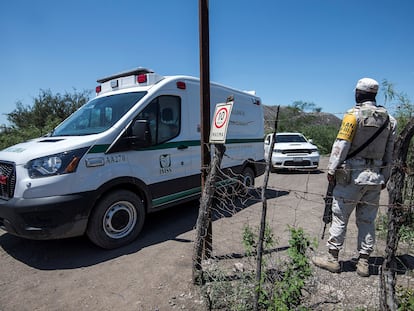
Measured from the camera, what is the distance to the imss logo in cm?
410

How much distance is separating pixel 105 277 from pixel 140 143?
1.74 m

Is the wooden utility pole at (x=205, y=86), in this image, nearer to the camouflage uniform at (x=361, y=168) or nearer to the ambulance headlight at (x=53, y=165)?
the camouflage uniform at (x=361, y=168)

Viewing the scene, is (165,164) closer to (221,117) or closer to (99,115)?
(99,115)

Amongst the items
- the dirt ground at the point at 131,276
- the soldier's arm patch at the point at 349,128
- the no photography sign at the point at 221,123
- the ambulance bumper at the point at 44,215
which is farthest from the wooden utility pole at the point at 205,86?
the ambulance bumper at the point at 44,215

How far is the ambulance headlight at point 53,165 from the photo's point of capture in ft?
9.90

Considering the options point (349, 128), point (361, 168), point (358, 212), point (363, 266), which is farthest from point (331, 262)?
point (349, 128)

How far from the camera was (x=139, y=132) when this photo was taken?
3551mm

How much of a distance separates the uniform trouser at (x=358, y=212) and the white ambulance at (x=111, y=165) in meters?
1.18

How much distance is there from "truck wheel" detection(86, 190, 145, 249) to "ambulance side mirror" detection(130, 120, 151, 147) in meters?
0.71

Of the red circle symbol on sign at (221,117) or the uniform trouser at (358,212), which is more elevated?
the red circle symbol on sign at (221,117)

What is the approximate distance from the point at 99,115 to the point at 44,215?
1716 millimetres

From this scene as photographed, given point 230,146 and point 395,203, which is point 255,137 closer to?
point 230,146

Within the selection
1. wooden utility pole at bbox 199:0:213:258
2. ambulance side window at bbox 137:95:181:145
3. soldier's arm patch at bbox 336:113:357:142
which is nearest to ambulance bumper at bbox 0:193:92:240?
ambulance side window at bbox 137:95:181:145

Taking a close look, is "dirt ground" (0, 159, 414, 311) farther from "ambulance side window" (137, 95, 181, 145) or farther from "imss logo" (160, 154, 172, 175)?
"ambulance side window" (137, 95, 181, 145)
